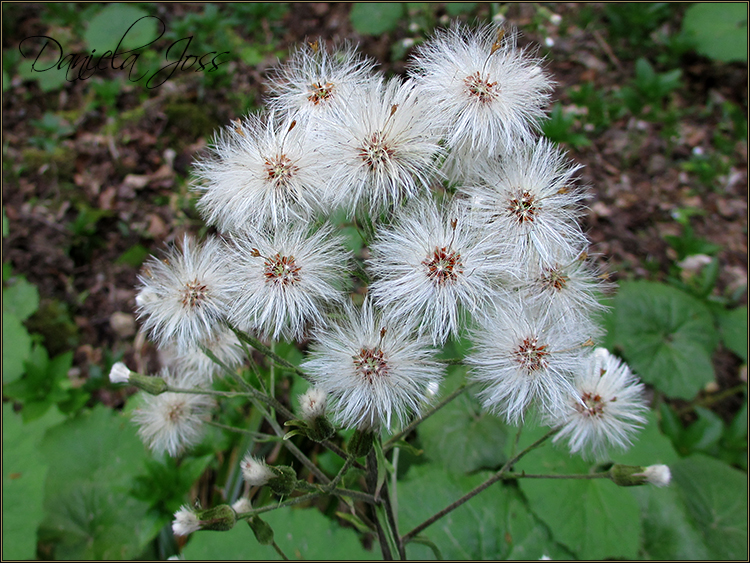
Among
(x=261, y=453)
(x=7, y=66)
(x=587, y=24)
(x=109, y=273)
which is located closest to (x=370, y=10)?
(x=587, y=24)

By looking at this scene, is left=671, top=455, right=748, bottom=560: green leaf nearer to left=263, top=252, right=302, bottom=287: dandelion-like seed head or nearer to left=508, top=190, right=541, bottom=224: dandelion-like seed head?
left=508, top=190, right=541, bottom=224: dandelion-like seed head

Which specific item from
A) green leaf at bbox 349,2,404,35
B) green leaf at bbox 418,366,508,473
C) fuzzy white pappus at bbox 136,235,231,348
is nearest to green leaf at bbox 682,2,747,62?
green leaf at bbox 349,2,404,35

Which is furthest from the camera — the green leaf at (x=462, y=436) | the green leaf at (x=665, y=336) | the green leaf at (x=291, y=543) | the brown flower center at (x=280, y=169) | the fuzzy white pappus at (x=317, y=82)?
the green leaf at (x=665, y=336)

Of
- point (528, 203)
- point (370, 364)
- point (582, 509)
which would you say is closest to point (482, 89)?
point (528, 203)

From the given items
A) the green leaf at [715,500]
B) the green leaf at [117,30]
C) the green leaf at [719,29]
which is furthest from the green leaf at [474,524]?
the green leaf at [117,30]

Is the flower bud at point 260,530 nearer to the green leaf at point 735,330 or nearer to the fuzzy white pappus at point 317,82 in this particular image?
the fuzzy white pappus at point 317,82
